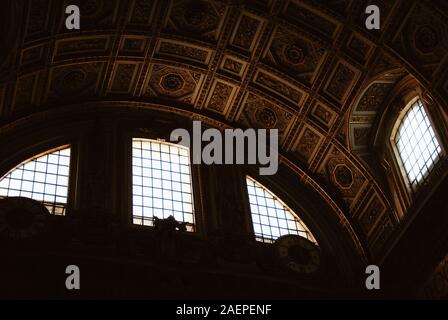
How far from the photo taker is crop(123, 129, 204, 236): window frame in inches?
927

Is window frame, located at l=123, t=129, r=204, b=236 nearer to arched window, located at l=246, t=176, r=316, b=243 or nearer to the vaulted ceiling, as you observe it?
the vaulted ceiling

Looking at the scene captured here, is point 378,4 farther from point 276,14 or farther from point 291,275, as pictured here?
point 291,275

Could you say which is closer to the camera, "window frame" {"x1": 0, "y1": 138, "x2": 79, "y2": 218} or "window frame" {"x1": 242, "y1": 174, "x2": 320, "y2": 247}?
"window frame" {"x1": 0, "y1": 138, "x2": 79, "y2": 218}

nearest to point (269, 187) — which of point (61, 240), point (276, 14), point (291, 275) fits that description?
point (291, 275)

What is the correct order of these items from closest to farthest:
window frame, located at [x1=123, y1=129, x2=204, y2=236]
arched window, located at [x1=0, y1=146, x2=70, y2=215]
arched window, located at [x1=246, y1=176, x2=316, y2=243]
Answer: arched window, located at [x1=0, y1=146, x2=70, y2=215]
window frame, located at [x1=123, y1=129, x2=204, y2=236]
arched window, located at [x1=246, y1=176, x2=316, y2=243]

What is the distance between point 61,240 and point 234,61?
858 centimetres

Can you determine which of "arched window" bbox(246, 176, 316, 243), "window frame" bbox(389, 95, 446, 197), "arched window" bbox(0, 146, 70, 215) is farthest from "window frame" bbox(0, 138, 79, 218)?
"window frame" bbox(389, 95, 446, 197)

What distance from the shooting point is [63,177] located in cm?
2441

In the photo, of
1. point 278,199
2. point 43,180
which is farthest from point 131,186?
point 278,199

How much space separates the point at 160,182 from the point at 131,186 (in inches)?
46.1

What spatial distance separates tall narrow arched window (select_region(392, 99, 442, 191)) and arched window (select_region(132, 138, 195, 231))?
688cm

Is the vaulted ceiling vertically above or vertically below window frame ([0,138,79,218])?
above

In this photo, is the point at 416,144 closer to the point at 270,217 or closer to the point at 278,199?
the point at 278,199

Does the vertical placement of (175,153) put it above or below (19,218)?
above
